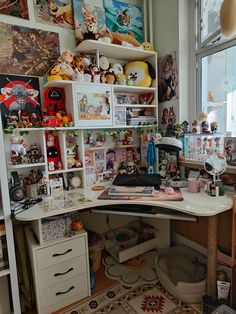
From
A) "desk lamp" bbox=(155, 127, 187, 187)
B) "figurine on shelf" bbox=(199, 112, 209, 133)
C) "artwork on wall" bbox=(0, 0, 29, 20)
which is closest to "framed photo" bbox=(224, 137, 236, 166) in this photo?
"figurine on shelf" bbox=(199, 112, 209, 133)

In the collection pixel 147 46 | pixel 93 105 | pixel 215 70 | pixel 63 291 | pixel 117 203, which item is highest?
pixel 147 46

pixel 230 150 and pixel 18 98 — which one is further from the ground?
pixel 18 98

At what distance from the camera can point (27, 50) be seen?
1.76 metres

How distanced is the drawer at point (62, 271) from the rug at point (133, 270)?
40 cm

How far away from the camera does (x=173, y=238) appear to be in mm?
2266

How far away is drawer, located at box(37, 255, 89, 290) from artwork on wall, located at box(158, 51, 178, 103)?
1620mm

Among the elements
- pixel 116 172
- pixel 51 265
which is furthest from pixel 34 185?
pixel 116 172

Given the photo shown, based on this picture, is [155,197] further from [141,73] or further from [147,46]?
[147,46]

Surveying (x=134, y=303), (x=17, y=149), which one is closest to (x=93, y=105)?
(x=17, y=149)

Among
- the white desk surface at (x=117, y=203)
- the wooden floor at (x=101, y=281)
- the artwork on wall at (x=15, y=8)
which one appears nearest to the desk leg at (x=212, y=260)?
the white desk surface at (x=117, y=203)

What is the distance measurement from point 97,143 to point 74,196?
60 centimetres

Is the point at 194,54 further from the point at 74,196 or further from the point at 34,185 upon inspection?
the point at 34,185

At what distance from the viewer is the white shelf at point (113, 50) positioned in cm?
181

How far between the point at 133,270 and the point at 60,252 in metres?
0.78
